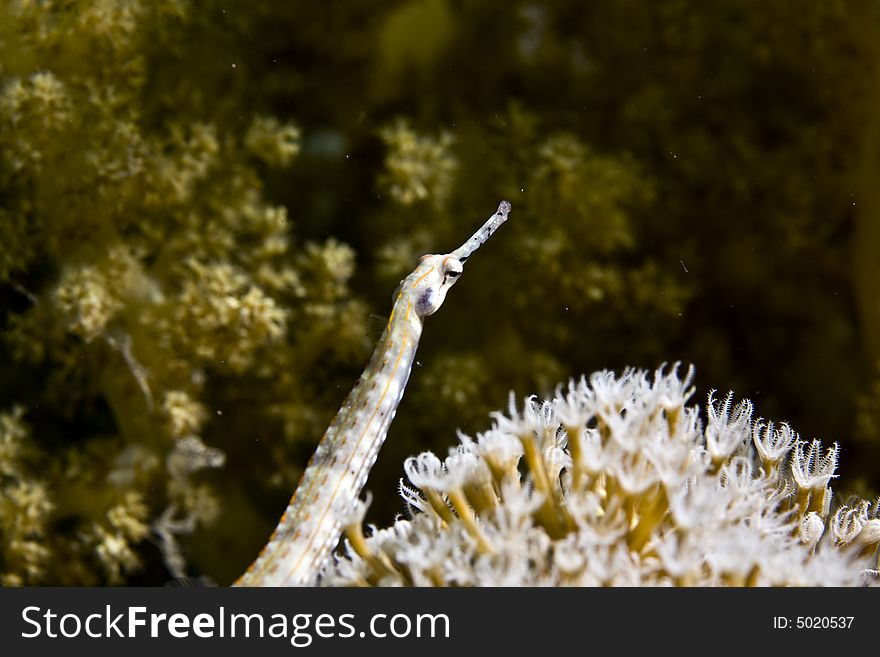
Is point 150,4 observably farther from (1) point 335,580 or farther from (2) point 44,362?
(1) point 335,580

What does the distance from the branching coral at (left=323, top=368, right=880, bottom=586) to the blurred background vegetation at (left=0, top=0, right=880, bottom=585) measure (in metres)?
1.10

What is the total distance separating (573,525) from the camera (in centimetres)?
184

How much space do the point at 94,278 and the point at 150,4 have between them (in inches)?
41.9

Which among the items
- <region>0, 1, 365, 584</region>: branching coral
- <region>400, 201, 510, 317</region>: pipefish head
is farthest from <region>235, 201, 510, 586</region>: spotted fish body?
<region>0, 1, 365, 584</region>: branching coral

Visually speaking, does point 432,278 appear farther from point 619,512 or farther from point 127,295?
point 127,295

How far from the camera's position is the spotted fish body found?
6.54 feet

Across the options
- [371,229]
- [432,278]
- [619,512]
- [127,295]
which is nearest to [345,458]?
[432,278]

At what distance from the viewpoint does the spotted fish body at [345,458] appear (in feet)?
6.54

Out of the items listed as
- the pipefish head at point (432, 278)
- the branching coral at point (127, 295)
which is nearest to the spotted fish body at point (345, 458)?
the pipefish head at point (432, 278)

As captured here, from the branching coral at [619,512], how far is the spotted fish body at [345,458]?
0.09 meters

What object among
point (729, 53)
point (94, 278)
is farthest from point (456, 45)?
point (94, 278)

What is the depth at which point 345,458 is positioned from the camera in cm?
211

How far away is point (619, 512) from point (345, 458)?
0.81m

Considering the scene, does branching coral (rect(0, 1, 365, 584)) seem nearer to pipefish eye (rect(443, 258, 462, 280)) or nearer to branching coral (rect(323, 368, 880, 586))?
pipefish eye (rect(443, 258, 462, 280))
